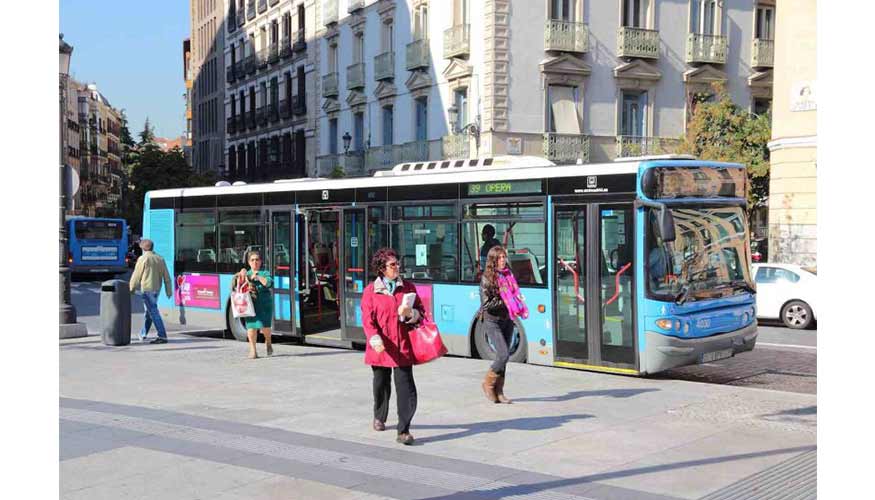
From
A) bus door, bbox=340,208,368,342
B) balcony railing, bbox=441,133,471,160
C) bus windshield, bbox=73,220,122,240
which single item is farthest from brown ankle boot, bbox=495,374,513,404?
bus windshield, bbox=73,220,122,240

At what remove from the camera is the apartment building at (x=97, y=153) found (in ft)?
369

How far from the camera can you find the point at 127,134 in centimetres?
15888

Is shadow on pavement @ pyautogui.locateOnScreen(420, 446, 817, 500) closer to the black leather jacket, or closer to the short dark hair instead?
the short dark hair

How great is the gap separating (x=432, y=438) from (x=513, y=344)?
4954 millimetres

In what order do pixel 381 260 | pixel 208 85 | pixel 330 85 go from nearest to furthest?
pixel 381 260, pixel 330 85, pixel 208 85

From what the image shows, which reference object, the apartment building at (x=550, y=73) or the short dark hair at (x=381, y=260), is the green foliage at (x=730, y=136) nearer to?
the apartment building at (x=550, y=73)

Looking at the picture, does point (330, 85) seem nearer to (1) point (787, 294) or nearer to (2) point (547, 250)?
(1) point (787, 294)

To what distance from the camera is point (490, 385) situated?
10.9 metres

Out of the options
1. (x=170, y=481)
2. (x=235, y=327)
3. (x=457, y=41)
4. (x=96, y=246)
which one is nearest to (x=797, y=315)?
(x=235, y=327)

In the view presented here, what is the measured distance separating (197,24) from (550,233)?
5911 centimetres

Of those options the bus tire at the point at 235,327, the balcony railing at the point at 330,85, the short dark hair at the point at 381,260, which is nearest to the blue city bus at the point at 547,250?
the bus tire at the point at 235,327

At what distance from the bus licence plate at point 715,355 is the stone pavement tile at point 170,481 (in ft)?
Result: 21.4
